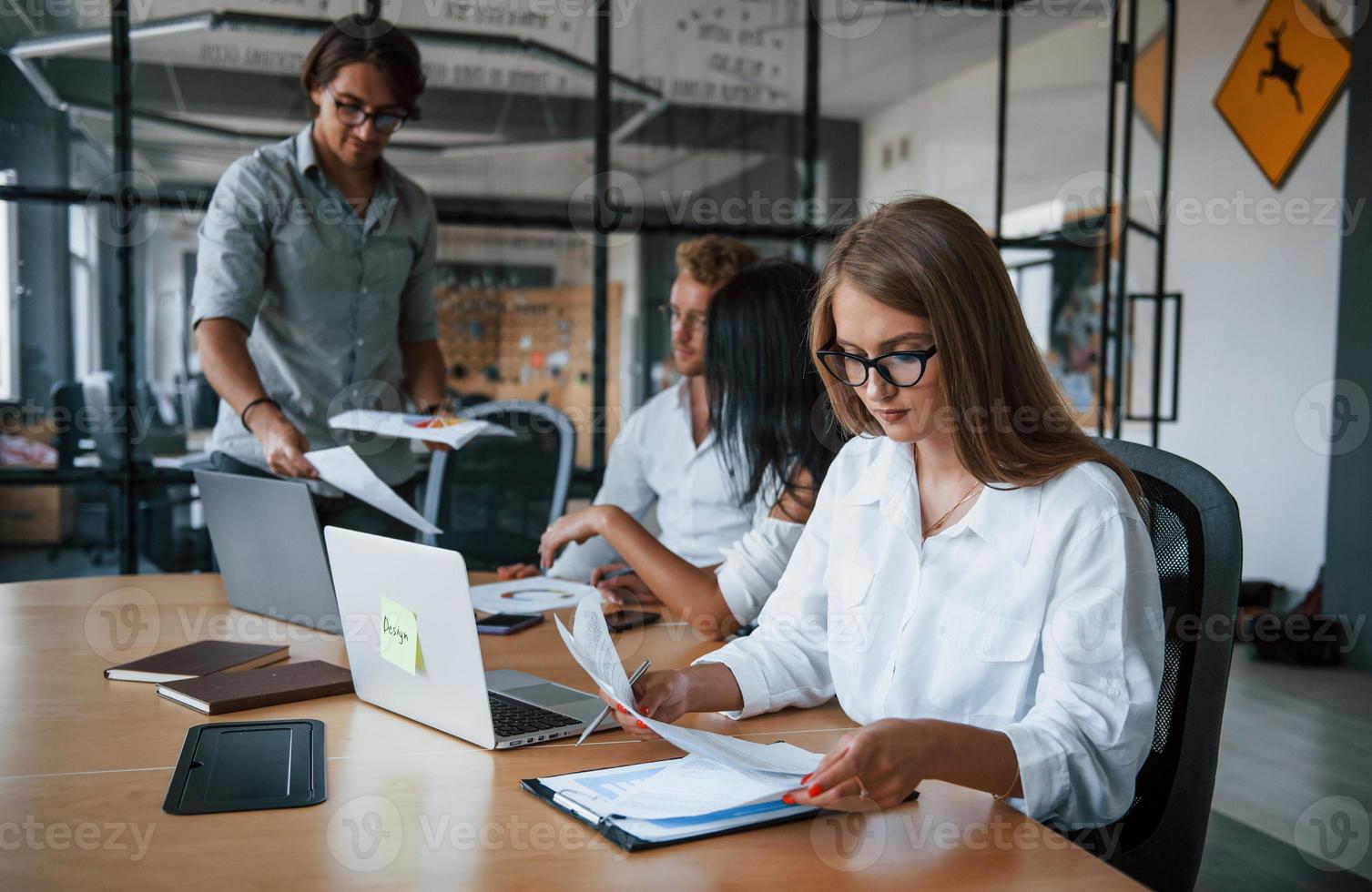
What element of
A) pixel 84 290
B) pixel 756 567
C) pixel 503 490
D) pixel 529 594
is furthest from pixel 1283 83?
pixel 84 290

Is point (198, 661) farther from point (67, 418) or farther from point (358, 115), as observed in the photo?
point (67, 418)

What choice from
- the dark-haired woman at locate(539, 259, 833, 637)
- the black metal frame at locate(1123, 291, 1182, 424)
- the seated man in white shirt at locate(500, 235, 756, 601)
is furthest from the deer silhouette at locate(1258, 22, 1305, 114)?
the dark-haired woman at locate(539, 259, 833, 637)

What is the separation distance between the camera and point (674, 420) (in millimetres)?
2568

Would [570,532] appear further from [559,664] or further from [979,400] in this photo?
[979,400]

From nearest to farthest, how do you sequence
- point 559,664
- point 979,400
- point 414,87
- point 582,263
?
point 979,400 → point 559,664 → point 414,87 → point 582,263

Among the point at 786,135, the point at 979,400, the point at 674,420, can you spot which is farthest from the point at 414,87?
the point at 786,135

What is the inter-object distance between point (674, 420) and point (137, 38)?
248cm

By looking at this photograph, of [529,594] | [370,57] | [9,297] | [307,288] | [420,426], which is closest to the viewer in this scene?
[420,426]

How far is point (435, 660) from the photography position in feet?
3.91

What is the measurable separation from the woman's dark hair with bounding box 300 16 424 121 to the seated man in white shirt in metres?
0.69

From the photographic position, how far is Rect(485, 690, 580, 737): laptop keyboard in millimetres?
1203

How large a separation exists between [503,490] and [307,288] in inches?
44.2

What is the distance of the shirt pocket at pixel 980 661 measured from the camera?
1238 mm

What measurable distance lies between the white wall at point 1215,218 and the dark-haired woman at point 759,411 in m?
2.60
